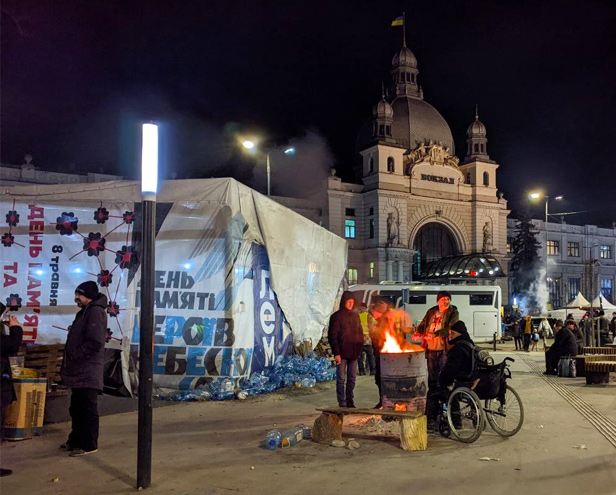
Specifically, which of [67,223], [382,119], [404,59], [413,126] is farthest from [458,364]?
[404,59]

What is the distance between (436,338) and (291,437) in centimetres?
283

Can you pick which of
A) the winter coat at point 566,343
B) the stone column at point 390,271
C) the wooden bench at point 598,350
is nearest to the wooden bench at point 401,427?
the winter coat at point 566,343

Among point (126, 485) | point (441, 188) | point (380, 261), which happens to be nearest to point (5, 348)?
point (126, 485)

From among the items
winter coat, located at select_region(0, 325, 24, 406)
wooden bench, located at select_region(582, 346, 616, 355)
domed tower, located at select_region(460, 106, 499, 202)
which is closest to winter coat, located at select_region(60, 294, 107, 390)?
winter coat, located at select_region(0, 325, 24, 406)

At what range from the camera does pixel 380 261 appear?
52500mm

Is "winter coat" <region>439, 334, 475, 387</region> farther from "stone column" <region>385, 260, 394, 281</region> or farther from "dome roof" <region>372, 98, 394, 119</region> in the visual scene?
"dome roof" <region>372, 98, 394, 119</region>

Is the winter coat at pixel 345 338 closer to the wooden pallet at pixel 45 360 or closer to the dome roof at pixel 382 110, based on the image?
the wooden pallet at pixel 45 360

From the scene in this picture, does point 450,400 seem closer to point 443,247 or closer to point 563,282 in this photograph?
point 443,247

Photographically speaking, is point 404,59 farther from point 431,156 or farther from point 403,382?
point 403,382

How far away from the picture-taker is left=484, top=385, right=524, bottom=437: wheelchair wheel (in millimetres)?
7832

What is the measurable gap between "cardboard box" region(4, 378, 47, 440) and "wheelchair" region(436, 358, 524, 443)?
5.37 metres

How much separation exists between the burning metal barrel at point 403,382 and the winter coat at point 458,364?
38cm

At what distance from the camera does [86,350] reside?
6.73 m

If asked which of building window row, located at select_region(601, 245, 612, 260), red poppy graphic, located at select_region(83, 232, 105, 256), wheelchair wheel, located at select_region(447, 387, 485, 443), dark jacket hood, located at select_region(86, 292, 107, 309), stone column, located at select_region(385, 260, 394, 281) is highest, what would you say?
building window row, located at select_region(601, 245, 612, 260)
